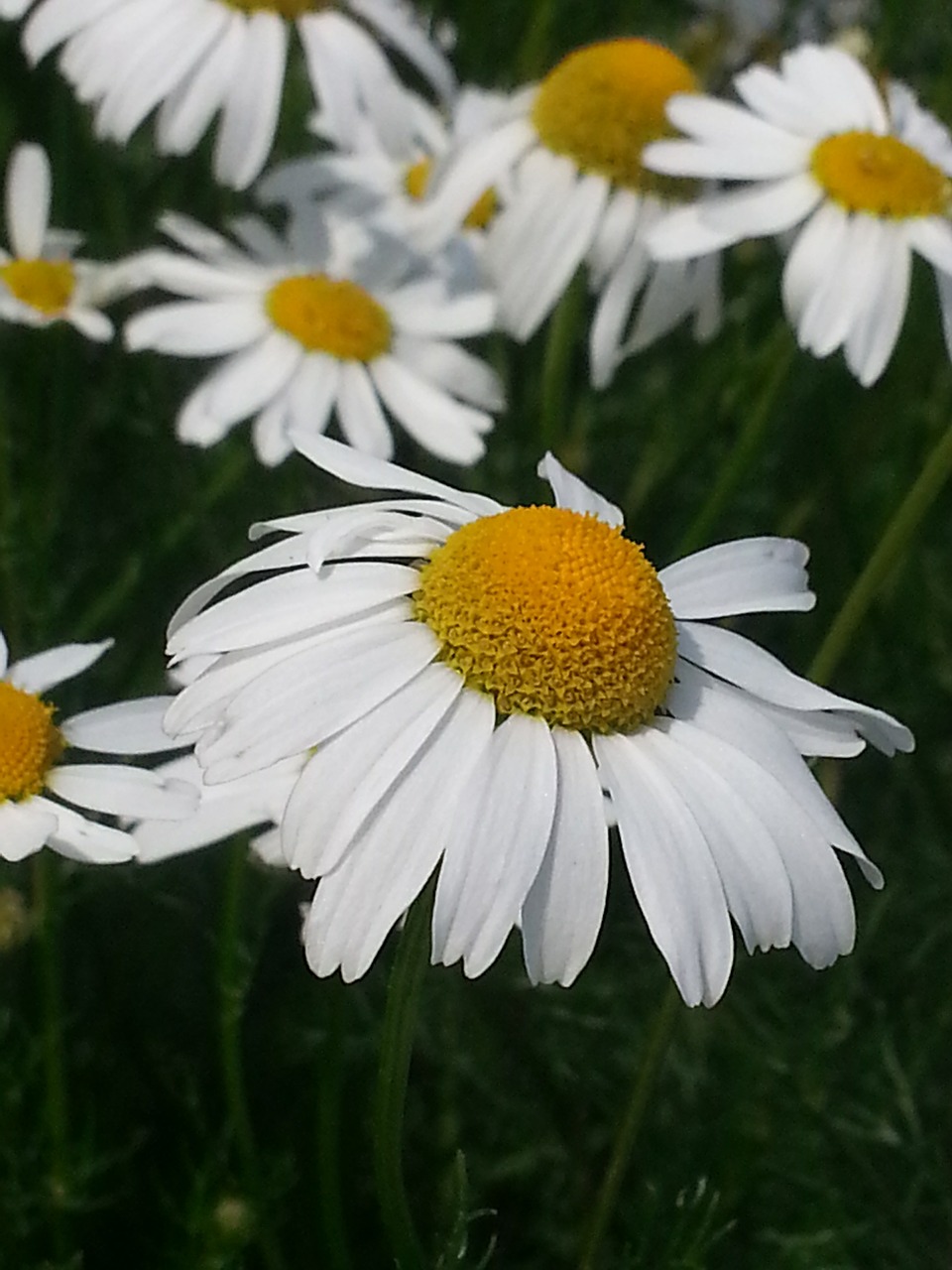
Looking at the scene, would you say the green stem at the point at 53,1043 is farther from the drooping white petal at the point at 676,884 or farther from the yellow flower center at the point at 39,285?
the yellow flower center at the point at 39,285

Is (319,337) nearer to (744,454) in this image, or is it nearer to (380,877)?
(744,454)

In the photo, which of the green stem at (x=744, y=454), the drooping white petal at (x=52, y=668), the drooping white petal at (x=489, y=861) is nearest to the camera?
the drooping white petal at (x=489, y=861)

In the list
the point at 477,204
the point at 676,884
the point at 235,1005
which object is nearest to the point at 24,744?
the point at 235,1005

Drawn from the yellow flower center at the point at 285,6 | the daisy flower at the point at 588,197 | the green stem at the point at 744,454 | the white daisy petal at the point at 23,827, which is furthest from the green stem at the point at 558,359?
the white daisy petal at the point at 23,827

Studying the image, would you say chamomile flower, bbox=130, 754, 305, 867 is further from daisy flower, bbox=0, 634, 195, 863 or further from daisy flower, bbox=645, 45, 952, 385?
daisy flower, bbox=645, 45, 952, 385

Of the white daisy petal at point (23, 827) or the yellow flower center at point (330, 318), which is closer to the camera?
the white daisy petal at point (23, 827)

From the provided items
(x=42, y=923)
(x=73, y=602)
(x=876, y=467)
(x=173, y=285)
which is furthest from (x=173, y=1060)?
(x=876, y=467)

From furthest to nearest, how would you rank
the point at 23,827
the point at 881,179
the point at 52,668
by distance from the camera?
the point at 881,179 < the point at 52,668 < the point at 23,827
